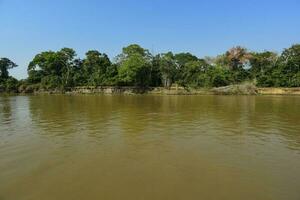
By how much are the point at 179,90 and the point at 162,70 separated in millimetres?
6875

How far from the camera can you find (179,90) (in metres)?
53.7

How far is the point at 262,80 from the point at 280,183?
171ft

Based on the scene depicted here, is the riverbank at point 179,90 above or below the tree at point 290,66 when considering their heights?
below

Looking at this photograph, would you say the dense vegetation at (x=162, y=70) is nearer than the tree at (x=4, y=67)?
Yes

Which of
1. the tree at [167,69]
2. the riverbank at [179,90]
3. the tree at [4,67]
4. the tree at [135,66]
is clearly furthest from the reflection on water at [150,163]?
the tree at [4,67]

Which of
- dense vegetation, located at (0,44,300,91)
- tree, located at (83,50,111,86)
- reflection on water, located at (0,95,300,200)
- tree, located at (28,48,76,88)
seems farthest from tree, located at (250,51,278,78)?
reflection on water, located at (0,95,300,200)

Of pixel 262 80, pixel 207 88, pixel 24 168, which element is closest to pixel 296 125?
pixel 24 168

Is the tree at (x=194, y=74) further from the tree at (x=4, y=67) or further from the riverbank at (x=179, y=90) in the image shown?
the tree at (x=4, y=67)

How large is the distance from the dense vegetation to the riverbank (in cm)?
113

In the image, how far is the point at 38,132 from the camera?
12.3 m

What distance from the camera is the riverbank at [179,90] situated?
50219mm

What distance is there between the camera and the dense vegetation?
181 feet

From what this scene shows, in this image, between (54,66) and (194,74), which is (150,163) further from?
(54,66)

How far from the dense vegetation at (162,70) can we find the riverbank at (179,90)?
1.13 meters
